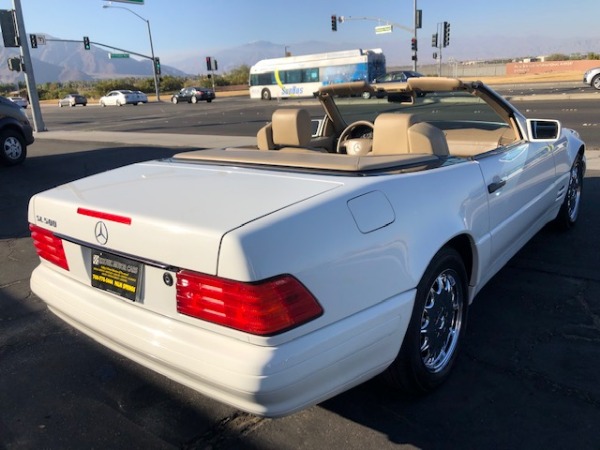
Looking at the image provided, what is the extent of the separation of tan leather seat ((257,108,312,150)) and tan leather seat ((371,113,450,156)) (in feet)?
2.28

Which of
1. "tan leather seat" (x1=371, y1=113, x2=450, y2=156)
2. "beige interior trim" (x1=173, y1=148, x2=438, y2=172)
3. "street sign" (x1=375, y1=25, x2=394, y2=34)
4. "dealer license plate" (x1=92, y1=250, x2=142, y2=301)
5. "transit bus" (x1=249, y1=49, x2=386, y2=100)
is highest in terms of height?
"street sign" (x1=375, y1=25, x2=394, y2=34)

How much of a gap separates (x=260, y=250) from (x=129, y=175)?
4.75 ft

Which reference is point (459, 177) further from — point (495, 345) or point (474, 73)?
point (474, 73)

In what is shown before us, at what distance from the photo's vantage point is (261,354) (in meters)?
1.86

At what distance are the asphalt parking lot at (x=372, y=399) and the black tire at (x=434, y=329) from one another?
0.12 m

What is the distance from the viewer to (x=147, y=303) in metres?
2.20

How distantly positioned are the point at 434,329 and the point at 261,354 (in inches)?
47.2

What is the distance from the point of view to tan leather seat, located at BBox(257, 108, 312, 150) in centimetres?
364

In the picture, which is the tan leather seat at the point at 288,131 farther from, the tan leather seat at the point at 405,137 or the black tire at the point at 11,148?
the black tire at the point at 11,148

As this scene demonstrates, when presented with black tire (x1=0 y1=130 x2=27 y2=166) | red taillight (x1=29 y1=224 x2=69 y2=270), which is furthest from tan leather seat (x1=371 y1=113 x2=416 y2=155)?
black tire (x1=0 y1=130 x2=27 y2=166)

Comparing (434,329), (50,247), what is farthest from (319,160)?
(50,247)

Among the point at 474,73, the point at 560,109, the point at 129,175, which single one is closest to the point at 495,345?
the point at 129,175

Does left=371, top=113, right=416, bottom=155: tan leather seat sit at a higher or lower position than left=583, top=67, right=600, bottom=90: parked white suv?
higher

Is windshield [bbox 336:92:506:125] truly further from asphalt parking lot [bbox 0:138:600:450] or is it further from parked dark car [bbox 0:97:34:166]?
parked dark car [bbox 0:97:34:166]
